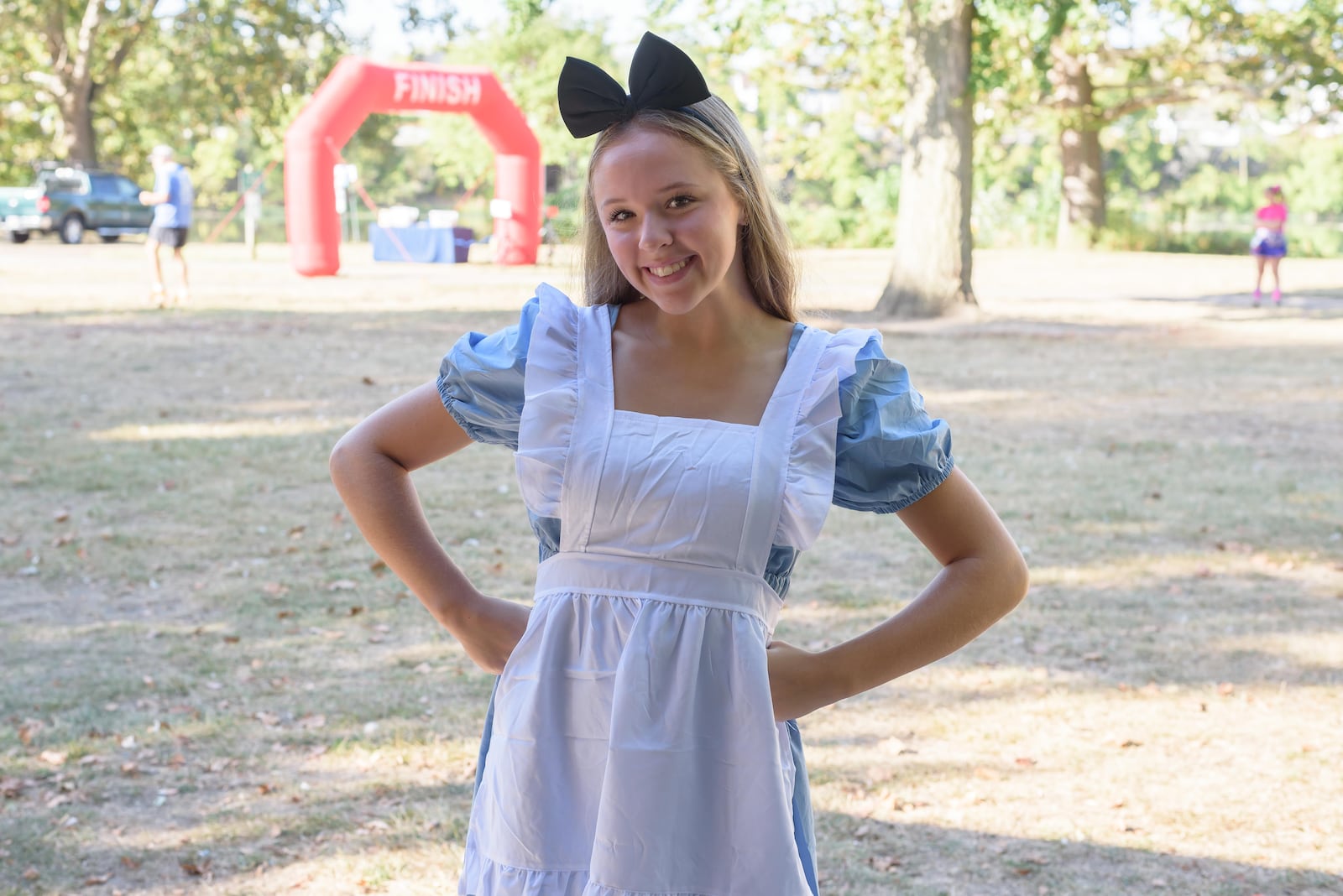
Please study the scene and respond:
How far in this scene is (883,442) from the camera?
1.67 meters

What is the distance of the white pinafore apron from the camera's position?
1601 millimetres

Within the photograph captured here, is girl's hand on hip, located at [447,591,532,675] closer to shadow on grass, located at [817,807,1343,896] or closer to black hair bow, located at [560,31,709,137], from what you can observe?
black hair bow, located at [560,31,709,137]

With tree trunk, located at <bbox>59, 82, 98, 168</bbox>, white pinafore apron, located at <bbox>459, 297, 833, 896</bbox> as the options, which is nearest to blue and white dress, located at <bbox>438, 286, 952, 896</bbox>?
white pinafore apron, located at <bbox>459, 297, 833, 896</bbox>

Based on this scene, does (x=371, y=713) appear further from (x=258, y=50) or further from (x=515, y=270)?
(x=258, y=50)

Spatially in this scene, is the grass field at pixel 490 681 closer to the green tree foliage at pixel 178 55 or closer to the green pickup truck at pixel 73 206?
the green pickup truck at pixel 73 206

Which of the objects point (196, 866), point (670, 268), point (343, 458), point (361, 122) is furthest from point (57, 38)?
point (670, 268)

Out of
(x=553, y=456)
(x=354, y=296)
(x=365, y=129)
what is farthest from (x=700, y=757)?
(x=365, y=129)

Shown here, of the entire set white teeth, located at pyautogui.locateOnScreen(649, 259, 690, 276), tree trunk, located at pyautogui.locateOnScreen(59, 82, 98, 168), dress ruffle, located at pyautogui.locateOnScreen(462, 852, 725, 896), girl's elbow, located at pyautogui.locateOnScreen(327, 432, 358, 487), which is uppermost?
tree trunk, located at pyautogui.locateOnScreen(59, 82, 98, 168)

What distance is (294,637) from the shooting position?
5074 mm

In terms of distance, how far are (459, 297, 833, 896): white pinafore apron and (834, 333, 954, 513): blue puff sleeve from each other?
7 centimetres

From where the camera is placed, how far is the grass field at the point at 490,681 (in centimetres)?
354

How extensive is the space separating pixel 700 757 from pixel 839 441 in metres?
0.42

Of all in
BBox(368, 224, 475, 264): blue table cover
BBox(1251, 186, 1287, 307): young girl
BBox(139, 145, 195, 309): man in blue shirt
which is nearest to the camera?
BBox(139, 145, 195, 309): man in blue shirt

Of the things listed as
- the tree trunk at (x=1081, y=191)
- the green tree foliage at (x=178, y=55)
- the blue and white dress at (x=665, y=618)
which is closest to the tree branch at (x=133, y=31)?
the green tree foliage at (x=178, y=55)
